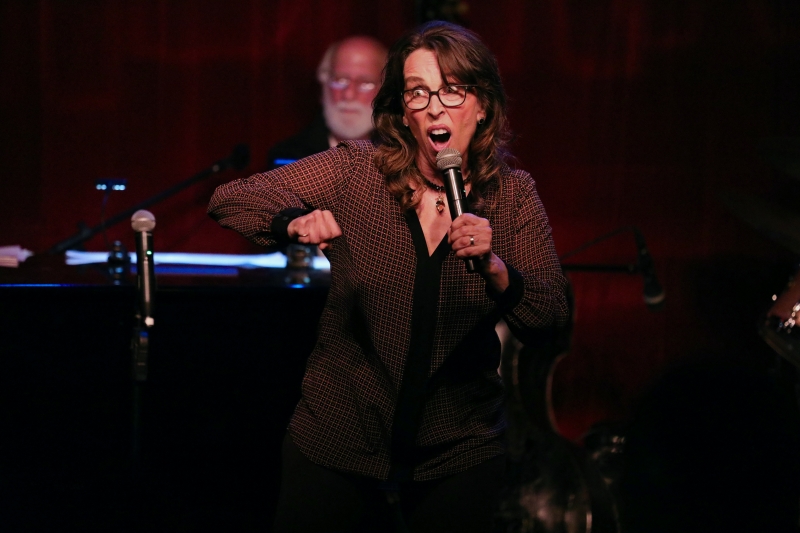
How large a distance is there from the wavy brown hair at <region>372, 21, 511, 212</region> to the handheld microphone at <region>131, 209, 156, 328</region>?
55 centimetres

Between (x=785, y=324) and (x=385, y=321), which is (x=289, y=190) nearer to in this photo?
(x=385, y=321)

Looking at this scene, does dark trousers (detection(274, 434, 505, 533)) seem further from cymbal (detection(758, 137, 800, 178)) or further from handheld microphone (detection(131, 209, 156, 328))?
cymbal (detection(758, 137, 800, 178))

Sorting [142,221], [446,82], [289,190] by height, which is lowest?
[142,221]

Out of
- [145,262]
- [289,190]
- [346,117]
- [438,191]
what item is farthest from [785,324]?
[346,117]

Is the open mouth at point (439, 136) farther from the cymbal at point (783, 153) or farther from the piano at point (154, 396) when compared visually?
the cymbal at point (783, 153)

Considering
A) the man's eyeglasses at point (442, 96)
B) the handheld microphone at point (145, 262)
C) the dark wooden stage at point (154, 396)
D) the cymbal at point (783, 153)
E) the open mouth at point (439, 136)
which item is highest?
the man's eyeglasses at point (442, 96)

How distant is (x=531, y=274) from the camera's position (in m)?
1.59

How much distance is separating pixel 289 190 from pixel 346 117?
277 centimetres

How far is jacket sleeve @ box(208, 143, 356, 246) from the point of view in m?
1.59

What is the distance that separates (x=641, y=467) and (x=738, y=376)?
1097mm

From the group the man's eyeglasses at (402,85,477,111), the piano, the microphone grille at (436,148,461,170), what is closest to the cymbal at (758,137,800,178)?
the man's eyeglasses at (402,85,477,111)

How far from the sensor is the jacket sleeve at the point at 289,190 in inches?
62.6

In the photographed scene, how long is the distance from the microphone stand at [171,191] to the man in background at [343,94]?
0.88 feet

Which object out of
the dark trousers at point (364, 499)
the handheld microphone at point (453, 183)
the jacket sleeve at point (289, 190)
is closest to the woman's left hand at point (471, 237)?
the handheld microphone at point (453, 183)
